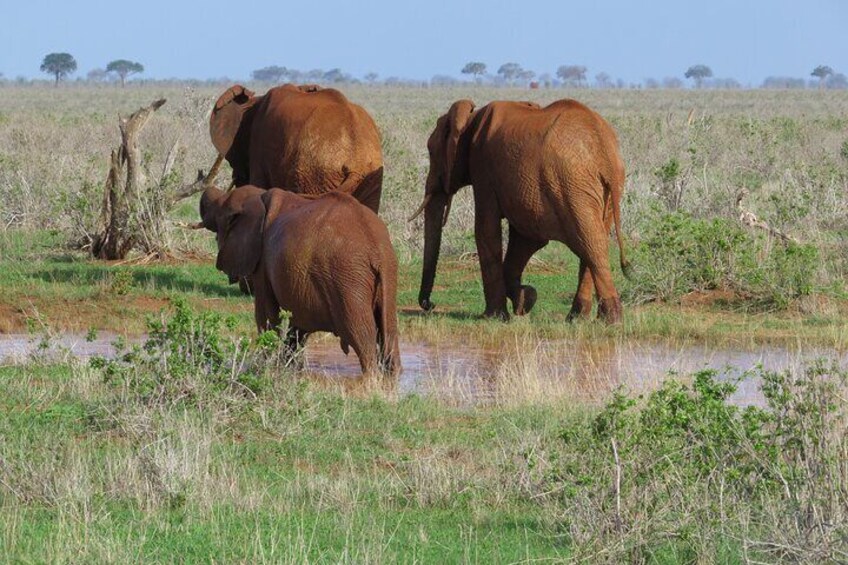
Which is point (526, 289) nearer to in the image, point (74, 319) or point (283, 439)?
point (74, 319)

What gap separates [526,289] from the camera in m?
15.1

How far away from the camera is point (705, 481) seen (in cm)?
746

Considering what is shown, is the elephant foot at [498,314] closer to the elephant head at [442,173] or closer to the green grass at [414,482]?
the elephant head at [442,173]

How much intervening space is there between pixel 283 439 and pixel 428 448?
87 cm

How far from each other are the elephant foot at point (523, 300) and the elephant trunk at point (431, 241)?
79 cm

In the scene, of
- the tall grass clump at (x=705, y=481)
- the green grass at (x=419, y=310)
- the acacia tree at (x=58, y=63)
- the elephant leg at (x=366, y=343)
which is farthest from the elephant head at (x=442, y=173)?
the acacia tree at (x=58, y=63)

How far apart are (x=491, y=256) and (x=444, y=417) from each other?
483 cm

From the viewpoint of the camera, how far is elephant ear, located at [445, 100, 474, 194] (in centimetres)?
1480

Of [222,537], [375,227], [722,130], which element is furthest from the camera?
[722,130]

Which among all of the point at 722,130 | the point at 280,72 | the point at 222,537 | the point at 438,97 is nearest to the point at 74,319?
the point at 222,537

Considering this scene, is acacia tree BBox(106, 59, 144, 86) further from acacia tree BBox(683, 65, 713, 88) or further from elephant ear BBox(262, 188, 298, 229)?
elephant ear BBox(262, 188, 298, 229)

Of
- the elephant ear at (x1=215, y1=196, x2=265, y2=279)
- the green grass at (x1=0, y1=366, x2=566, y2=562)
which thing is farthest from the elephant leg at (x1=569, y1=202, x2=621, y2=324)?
the green grass at (x1=0, y1=366, x2=566, y2=562)

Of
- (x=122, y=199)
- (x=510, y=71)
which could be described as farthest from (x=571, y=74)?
(x=122, y=199)

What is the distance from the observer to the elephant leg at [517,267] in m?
15.0
